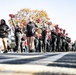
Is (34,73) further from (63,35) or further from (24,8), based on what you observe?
(24,8)

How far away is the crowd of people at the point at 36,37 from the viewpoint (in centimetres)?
1585

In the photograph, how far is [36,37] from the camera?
2441 centimetres

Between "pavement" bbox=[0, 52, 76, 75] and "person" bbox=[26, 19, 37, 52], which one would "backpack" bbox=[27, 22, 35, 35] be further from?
"pavement" bbox=[0, 52, 76, 75]

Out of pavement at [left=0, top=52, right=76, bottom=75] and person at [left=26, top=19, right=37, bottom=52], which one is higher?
person at [left=26, top=19, right=37, bottom=52]

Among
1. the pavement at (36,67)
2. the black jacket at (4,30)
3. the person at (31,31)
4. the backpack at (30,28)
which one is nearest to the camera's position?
the pavement at (36,67)

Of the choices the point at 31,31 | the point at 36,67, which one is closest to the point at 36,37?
the point at 31,31

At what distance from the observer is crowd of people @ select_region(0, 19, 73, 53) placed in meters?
15.9

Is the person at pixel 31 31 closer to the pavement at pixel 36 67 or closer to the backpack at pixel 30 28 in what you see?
the backpack at pixel 30 28

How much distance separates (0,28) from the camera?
15.9m

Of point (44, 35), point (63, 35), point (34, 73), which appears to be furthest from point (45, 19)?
point (34, 73)

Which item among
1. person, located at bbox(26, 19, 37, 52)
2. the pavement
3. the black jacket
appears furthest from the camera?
person, located at bbox(26, 19, 37, 52)

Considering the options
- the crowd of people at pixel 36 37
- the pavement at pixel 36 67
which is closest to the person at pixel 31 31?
the crowd of people at pixel 36 37

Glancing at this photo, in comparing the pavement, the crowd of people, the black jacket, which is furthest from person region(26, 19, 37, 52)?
the pavement

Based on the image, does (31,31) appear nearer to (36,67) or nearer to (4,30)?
(4,30)
